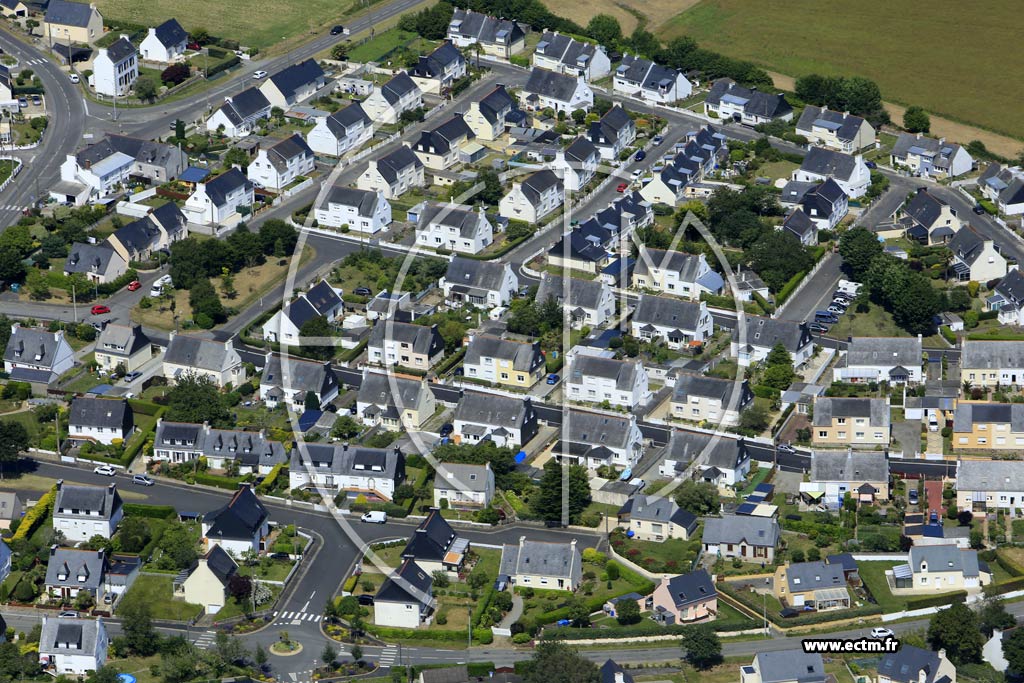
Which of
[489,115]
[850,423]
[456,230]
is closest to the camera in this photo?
[850,423]

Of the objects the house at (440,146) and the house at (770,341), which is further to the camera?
the house at (440,146)

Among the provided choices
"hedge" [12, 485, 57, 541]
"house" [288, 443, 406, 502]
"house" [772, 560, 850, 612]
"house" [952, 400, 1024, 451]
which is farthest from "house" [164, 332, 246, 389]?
"house" [952, 400, 1024, 451]

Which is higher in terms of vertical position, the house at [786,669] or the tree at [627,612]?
the house at [786,669]

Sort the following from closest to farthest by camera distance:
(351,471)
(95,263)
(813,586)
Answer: (813,586), (351,471), (95,263)

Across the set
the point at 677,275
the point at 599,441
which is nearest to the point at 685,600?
the point at 599,441

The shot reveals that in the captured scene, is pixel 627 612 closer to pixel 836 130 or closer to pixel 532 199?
pixel 532 199

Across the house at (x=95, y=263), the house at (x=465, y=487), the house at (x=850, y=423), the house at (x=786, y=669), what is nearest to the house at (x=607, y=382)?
the house at (x=850, y=423)

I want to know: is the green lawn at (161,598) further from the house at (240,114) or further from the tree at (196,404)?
the house at (240,114)
